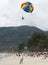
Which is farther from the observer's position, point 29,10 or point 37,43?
point 37,43

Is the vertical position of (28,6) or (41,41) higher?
(28,6)

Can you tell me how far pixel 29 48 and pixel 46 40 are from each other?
7234 mm

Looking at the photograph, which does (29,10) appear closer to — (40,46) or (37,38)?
Answer: (40,46)

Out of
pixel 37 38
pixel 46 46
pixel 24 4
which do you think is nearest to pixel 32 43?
pixel 37 38

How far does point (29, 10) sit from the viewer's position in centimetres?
3198

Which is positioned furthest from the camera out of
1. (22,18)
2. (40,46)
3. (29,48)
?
(29,48)

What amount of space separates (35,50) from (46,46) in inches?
158

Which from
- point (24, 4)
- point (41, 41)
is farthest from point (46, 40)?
point (24, 4)

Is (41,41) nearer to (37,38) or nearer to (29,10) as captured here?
(37,38)

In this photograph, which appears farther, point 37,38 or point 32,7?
point 37,38

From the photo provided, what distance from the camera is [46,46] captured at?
325 feet

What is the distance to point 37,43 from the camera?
106 m

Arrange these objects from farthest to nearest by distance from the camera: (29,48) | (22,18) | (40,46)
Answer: (29,48) → (40,46) → (22,18)

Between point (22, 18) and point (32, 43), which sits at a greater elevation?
point (22, 18)
